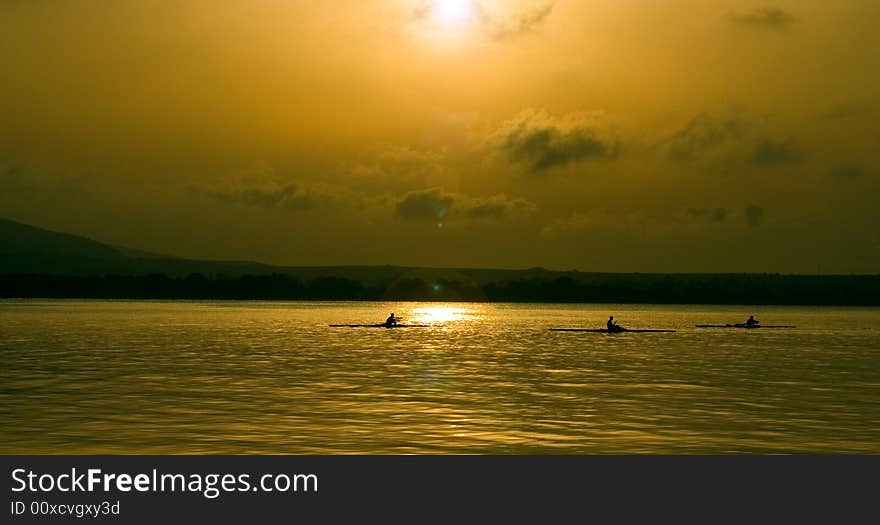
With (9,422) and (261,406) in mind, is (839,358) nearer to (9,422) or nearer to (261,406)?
(261,406)

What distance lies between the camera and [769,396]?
46375 mm

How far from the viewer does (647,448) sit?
1177 inches

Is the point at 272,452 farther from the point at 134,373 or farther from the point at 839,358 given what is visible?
the point at 839,358

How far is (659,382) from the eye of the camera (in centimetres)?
5225

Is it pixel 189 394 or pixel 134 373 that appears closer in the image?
pixel 189 394
